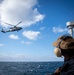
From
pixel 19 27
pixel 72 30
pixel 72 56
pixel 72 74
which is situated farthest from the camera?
pixel 19 27

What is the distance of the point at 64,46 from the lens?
2664mm

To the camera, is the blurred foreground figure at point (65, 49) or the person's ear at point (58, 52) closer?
the blurred foreground figure at point (65, 49)

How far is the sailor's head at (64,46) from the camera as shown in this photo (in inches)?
105

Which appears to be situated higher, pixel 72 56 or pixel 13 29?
pixel 13 29

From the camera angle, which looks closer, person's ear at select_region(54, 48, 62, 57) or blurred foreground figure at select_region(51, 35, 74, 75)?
blurred foreground figure at select_region(51, 35, 74, 75)

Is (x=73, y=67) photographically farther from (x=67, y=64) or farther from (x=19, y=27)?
(x=19, y=27)

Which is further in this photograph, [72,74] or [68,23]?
[68,23]

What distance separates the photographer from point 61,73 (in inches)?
101

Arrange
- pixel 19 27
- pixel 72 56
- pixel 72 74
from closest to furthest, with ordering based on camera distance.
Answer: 1. pixel 72 74
2. pixel 72 56
3. pixel 19 27

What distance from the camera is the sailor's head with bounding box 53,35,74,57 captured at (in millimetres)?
2672

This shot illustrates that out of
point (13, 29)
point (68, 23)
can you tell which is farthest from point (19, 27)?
Answer: point (68, 23)

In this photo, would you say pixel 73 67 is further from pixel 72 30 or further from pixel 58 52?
pixel 72 30

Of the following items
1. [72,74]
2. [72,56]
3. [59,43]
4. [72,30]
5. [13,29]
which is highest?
[13,29]

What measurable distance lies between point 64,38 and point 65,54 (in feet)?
0.65
